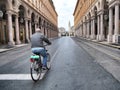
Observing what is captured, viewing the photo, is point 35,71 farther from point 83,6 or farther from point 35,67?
point 83,6

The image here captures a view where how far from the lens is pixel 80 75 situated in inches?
258

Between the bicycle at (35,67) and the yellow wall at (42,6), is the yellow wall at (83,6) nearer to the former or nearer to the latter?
the yellow wall at (42,6)

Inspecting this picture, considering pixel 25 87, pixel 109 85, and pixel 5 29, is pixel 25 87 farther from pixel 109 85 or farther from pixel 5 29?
pixel 5 29

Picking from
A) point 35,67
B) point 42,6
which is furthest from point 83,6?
point 35,67

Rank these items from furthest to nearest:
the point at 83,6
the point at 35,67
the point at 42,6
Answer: the point at 83,6, the point at 42,6, the point at 35,67

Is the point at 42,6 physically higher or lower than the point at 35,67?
higher

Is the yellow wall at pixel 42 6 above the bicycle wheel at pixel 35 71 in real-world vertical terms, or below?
above

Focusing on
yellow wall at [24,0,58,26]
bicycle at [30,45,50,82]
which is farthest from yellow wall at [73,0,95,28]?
bicycle at [30,45,50,82]

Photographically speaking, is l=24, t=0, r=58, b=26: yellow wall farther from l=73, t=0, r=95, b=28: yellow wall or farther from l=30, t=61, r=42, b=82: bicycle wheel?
l=30, t=61, r=42, b=82: bicycle wheel

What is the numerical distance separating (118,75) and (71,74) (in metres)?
1.93

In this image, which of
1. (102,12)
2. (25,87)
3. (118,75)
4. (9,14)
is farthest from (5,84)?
(102,12)

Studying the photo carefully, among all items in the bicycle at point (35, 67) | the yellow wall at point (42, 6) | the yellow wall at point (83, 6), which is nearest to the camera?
the bicycle at point (35, 67)

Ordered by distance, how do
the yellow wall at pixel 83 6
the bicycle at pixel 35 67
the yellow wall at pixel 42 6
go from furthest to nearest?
the yellow wall at pixel 83 6
the yellow wall at pixel 42 6
the bicycle at pixel 35 67

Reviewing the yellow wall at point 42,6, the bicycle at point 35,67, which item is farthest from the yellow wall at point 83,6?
the bicycle at point 35,67
